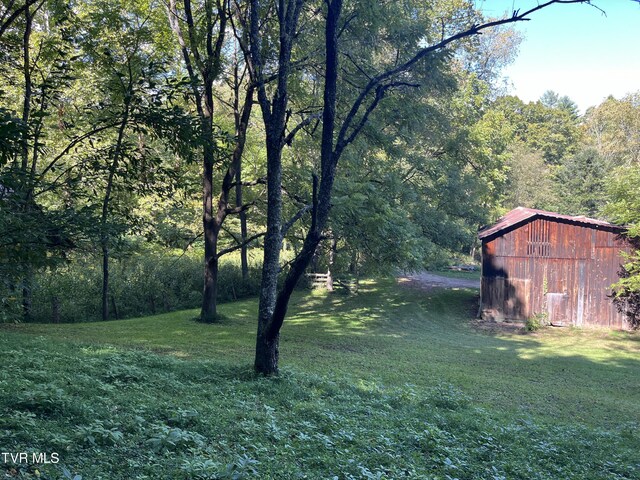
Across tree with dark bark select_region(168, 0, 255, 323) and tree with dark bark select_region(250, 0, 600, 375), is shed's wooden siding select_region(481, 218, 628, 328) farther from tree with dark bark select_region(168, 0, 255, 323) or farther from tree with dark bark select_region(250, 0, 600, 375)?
tree with dark bark select_region(250, 0, 600, 375)

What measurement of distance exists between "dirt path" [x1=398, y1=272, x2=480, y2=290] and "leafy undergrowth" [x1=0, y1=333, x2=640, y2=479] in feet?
89.0

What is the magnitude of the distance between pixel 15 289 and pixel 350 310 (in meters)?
22.2

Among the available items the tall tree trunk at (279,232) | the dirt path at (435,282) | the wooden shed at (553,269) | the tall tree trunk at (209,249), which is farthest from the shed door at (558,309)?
the tall tree trunk at (279,232)

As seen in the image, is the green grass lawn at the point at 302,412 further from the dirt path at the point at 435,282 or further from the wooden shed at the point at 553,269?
the dirt path at the point at 435,282

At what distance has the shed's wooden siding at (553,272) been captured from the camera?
25.0m

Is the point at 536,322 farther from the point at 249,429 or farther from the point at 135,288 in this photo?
the point at 249,429

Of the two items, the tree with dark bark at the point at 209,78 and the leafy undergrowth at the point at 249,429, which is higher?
the tree with dark bark at the point at 209,78

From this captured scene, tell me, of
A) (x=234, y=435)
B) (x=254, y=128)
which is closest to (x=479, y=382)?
(x=234, y=435)

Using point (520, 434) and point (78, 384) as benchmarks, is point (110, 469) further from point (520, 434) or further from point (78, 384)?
point (520, 434)

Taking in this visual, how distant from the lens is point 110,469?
4.31 meters

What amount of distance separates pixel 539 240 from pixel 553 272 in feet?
5.50

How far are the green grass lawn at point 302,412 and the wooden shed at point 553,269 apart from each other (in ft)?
28.5

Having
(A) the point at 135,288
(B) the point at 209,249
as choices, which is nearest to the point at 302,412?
(B) the point at 209,249

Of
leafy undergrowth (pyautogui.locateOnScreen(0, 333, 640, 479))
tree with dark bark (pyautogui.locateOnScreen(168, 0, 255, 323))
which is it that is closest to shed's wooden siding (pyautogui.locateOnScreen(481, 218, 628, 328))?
tree with dark bark (pyautogui.locateOnScreen(168, 0, 255, 323))
